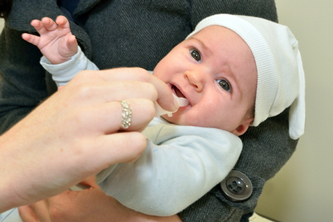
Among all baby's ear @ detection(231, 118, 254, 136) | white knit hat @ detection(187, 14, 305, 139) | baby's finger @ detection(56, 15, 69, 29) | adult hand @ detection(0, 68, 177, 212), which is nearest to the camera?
adult hand @ detection(0, 68, 177, 212)

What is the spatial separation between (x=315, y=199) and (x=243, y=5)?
3.77ft

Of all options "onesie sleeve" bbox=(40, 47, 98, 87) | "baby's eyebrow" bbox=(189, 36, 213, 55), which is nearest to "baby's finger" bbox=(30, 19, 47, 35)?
"onesie sleeve" bbox=(40, 47, 98, 87)

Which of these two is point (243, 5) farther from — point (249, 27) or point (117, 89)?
point (117, 89)

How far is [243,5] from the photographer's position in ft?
3.01

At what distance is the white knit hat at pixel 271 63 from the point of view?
80cm

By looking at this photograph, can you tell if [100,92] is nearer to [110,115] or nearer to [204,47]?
[110,115]

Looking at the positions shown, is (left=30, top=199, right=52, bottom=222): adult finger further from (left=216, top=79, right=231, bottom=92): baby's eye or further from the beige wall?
the beige wall

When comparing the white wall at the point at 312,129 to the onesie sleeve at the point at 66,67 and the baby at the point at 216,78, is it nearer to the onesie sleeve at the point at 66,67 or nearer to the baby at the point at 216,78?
the baby at the point at 216,78

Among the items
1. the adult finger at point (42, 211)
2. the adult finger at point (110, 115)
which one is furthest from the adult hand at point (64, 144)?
the adult finger at point (42, 211)

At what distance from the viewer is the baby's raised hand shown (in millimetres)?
738

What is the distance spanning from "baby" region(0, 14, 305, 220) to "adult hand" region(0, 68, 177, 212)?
0.35 meters

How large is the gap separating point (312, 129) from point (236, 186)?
815 millimetres

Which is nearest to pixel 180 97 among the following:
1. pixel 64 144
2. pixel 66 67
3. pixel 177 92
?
pixel 177 92

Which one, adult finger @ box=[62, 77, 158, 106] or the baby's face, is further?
the baby's face
